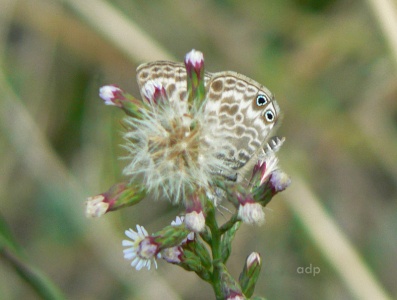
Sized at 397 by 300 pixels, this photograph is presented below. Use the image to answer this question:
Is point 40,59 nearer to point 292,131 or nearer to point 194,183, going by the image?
point 292,131

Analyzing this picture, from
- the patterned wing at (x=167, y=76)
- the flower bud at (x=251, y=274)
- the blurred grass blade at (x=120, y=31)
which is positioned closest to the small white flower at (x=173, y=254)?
the flower bud at (x=251, y=274)

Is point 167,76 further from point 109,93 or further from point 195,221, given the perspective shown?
point 195,221

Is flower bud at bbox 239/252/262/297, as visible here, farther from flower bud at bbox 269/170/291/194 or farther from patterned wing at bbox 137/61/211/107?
patterned wing at bbox 137/61/211/107

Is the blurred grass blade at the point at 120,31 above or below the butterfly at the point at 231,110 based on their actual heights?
below

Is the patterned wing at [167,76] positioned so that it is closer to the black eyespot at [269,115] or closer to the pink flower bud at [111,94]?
the pink flower bud at [111,94]

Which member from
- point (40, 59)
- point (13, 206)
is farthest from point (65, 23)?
point (13, 206)

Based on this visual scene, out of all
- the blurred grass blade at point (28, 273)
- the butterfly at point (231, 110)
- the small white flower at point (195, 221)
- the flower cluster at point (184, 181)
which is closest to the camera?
the small white flower at point (195, 221)

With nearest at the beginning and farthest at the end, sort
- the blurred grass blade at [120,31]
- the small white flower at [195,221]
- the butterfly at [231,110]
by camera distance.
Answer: the small white flower at [195,221], the butterfly at [231,110], the blurred grass blade at [120,31]
